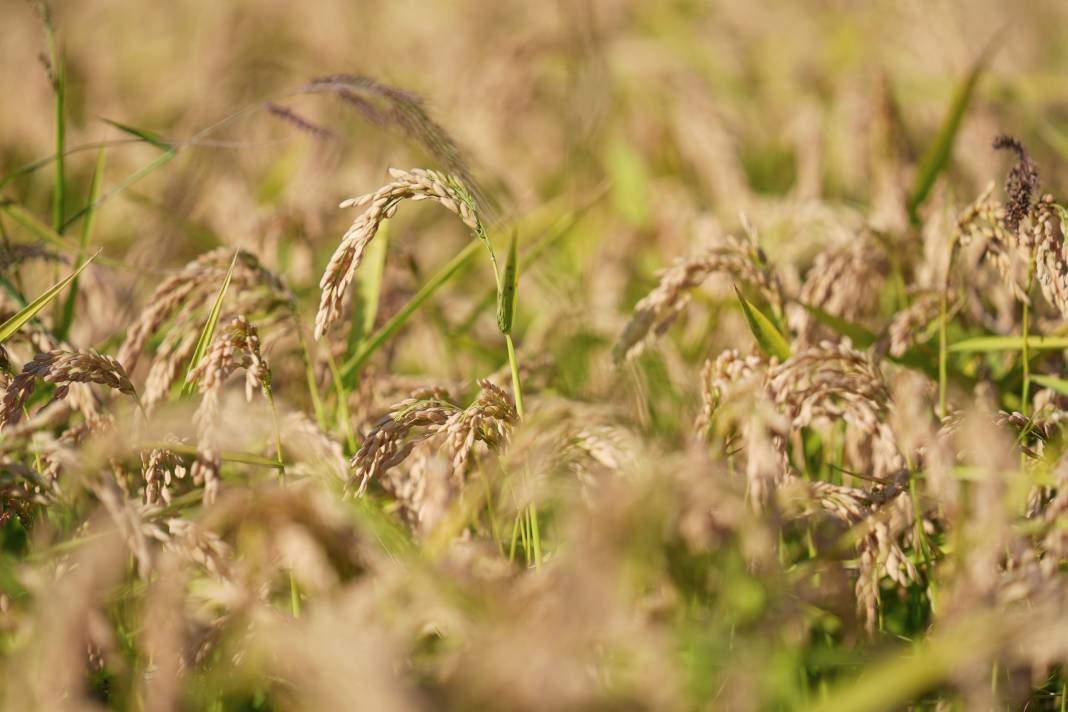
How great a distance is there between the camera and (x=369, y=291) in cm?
196

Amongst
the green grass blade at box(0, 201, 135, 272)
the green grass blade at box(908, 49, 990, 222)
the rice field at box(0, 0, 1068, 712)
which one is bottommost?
the rice field at box(0, 0, 1068, 712)

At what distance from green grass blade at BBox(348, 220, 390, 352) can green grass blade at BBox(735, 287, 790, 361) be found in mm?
785

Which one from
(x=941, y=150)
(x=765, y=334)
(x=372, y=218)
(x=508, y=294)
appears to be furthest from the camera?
(x=941, y=150)

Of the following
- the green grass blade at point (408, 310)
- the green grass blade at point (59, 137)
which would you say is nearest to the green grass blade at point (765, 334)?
the green grass blade at point (408, 310)

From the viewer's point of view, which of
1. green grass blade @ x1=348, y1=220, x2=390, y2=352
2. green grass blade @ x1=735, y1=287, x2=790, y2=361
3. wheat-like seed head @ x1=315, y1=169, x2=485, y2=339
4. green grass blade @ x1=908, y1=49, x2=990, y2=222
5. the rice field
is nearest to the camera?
the rice field

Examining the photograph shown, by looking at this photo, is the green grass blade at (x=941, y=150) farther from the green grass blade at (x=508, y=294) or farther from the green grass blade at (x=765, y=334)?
the green grass blade at (x=508, y=294)

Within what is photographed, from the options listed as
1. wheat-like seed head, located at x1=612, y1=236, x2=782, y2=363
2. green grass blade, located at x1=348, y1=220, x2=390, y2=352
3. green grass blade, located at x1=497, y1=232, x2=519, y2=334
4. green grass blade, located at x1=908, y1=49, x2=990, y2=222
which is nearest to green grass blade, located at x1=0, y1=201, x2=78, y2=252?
green grass blade, located at x1=348, y1=220, x2=390, y2=352

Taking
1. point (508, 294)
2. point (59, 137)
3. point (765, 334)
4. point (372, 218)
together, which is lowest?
point (765, 334)

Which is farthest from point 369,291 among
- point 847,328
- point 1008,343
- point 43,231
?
point 1008,343

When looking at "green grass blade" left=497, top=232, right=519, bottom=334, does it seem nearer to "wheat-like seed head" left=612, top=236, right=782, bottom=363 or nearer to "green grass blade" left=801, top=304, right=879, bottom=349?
"wheat-like seed head" left=612, top=236, right=782, bottom=363

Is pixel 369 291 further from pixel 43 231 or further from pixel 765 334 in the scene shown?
pixel 765 334

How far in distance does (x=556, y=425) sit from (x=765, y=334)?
1.42 ft

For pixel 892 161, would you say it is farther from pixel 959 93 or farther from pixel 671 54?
pixel 671 54

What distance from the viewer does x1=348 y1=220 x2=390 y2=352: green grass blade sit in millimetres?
1905
